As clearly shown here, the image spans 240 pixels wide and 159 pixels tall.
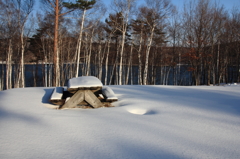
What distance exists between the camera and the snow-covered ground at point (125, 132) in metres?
2.00

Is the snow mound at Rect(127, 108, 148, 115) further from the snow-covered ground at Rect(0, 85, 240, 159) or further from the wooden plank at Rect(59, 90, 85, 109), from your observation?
the wooden plank at Rect(59, 90, 85, 109)

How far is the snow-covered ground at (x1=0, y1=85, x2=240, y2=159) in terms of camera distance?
2.00 meters

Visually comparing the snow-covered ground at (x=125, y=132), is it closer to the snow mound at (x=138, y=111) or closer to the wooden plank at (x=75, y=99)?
the snow mound at (x=138, y=111)

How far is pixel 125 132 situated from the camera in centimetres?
260

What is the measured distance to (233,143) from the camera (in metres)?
2.25

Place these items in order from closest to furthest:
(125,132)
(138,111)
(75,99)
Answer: (125,132) → (138,111) → (75,99)

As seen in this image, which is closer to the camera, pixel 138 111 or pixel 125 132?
pixel 125 132

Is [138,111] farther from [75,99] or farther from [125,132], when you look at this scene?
[75,99]

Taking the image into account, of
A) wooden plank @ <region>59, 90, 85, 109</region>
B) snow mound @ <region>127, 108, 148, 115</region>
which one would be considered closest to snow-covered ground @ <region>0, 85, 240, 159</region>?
snow mound @ <region>127, 108, 148, 115</region>

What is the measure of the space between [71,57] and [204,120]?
930 inches

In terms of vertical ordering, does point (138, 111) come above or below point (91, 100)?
below

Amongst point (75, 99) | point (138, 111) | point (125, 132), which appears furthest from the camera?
point (75, 99)

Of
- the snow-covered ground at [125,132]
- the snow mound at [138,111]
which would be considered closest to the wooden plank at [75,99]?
the snow-covered ground at [125,132]

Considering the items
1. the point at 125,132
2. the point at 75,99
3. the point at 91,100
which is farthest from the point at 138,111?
the point at 75,99
